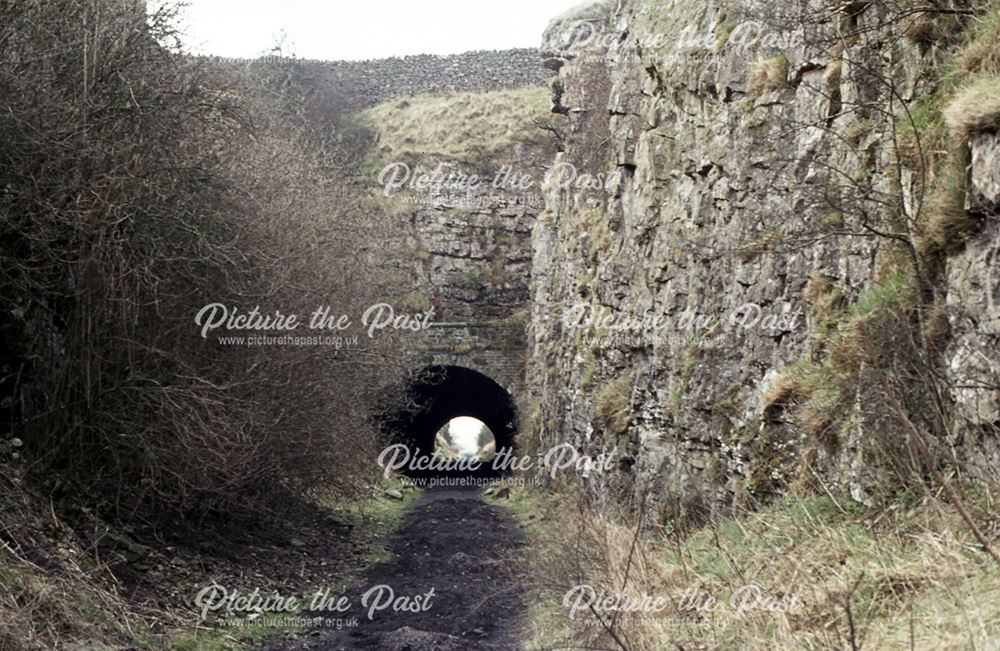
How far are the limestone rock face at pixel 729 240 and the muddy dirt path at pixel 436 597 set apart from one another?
87.0 inches

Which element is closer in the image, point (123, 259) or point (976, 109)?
point (976, 109)

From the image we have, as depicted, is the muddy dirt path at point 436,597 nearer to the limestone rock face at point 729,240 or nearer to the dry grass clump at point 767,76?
the limestone rock face at point 729,240

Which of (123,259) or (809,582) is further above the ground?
(123,259)

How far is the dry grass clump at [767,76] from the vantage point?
1081 cm

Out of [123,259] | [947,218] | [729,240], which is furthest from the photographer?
[729,240]

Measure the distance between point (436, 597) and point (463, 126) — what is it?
31.9m

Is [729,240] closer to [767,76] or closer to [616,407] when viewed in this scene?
[767,76]

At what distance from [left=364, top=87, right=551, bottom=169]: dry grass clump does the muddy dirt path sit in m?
23.0

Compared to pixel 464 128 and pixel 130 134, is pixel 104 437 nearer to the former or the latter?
pixel 130 134

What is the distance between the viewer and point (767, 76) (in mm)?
11078

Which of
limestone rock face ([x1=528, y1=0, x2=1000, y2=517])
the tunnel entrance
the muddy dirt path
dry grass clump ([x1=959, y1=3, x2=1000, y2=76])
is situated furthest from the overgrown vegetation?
the tunnel entrance

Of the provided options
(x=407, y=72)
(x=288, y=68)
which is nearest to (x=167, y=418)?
(x=288, y=68)

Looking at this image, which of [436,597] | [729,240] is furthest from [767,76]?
Answer: [436,597]

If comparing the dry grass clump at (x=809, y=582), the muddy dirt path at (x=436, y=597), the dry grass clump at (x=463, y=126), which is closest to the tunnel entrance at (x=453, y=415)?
the dry grass clump at (x=463, y=126)
